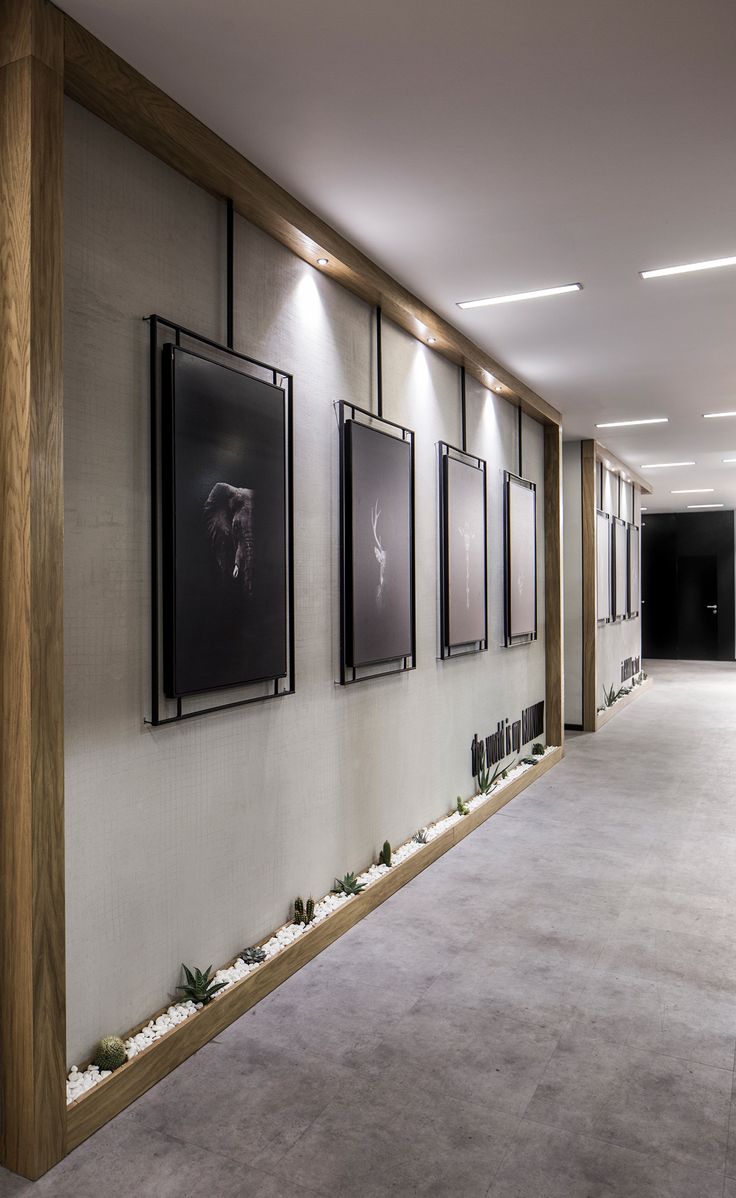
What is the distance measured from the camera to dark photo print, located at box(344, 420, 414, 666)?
3.82 meters

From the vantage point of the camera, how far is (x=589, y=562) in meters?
8.93

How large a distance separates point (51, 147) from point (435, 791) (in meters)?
3.79

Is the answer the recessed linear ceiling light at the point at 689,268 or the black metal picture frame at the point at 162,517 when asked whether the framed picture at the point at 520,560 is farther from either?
the black metal picture frame at the point at 162,517

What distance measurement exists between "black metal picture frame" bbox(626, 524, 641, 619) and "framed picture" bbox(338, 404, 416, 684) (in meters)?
7.96

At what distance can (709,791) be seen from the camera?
6141 millimetres

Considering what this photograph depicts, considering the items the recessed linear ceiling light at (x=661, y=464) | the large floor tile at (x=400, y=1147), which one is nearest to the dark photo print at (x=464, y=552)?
the large floor tile at (x=400, y=1147)

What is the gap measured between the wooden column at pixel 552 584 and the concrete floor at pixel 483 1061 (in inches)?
112

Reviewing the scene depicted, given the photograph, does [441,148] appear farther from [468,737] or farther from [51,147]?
[468,737]

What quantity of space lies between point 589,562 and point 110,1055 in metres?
7.41

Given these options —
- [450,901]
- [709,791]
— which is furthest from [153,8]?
[709,791]

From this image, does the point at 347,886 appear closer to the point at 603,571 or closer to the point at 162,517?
the point at 162,517

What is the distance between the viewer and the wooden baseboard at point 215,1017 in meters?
2.30

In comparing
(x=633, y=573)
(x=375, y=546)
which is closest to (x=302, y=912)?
(x=375, y=546)

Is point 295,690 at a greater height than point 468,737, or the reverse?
point 295,690
